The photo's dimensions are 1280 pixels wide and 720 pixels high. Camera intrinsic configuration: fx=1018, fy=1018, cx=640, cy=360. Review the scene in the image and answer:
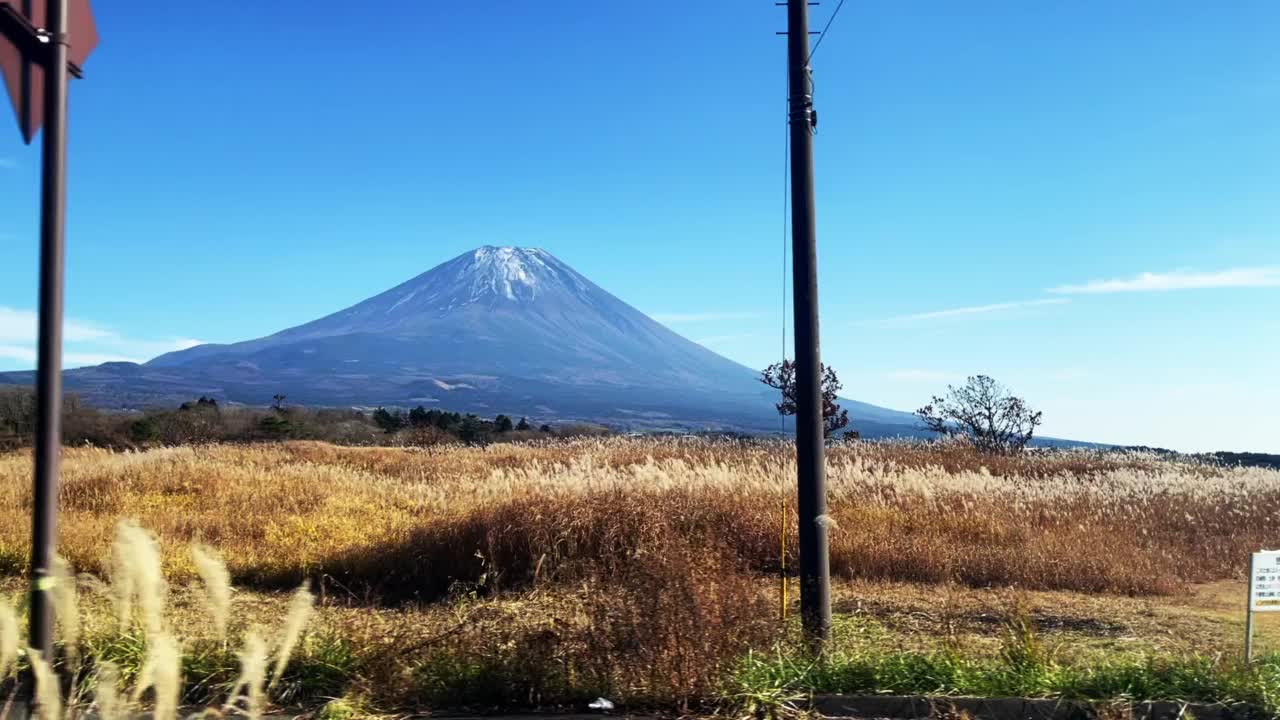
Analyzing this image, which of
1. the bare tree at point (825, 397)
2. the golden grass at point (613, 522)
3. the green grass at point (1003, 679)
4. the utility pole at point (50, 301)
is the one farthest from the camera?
the bare tree at point (825, 397)

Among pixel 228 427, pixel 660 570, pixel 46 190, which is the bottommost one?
pixel 660 570

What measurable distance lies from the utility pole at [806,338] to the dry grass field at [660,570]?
40cm

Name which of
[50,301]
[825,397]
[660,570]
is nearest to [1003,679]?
[660,570]

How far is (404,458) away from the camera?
77.9 feet

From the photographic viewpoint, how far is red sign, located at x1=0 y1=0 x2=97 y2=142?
5.28 metres

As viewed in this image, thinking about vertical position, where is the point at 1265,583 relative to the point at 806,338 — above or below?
below

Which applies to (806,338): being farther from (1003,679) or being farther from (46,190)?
(46,190)

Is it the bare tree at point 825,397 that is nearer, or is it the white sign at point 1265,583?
the white sign at point 1265,583

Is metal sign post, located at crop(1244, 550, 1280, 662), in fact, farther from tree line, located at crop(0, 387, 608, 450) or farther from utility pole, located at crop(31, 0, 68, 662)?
tree line, located at crop(0, 387, 608, 450)

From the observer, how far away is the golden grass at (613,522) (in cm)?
1010

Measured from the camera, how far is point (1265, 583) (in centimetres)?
624

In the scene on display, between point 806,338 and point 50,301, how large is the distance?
4.32 meters

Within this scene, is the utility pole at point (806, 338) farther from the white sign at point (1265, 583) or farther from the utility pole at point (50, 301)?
the utility pole at point (50, 301)

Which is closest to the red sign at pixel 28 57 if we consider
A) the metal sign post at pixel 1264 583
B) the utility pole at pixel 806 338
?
the utility pole at pixel 806 338
